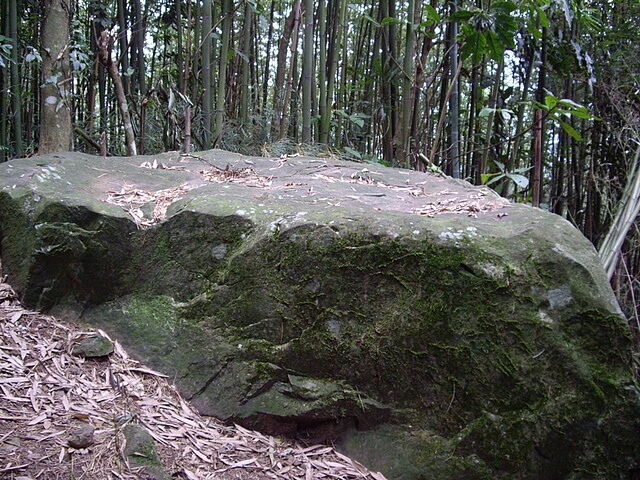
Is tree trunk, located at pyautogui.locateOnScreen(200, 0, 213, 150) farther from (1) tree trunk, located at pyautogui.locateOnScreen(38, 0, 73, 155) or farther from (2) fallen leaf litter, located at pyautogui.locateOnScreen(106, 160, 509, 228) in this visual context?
(2) fallen leaf litter, located at pyautogui.locateOnScreen(106, 160, 509, 228)

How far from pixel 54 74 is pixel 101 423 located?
245 cm

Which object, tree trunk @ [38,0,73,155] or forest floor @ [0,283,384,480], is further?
tree trunk @ [38,0,73,155]

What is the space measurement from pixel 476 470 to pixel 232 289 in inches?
42.6

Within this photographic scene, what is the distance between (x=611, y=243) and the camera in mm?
3064

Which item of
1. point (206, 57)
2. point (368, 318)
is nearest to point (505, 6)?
point (206, 57)

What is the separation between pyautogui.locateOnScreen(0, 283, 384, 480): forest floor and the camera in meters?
1.45

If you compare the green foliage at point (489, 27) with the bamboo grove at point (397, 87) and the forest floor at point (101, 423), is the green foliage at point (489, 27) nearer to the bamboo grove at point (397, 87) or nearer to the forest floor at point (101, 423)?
the bamboo grove at point (397, 87)

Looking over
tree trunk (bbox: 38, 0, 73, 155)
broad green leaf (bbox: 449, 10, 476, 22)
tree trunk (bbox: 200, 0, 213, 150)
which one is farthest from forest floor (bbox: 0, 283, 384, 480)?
broad green leaf (bbox: 449, 10, 476, 22)

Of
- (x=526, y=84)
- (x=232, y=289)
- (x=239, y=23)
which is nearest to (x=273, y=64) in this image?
(x=239, y=23)

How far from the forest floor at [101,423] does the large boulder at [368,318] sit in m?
0.07

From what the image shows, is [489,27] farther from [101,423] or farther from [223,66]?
[101,423]

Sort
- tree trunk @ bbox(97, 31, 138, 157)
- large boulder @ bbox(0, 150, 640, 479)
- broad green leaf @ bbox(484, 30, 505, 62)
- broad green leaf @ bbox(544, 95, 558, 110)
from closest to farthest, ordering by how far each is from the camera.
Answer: large boulder @ bbox(0, 150, 640, 479) → broad green leaf @ bbox(544, 95, 558, 110) → broad green leaf @ bbox(484, 30, 505, 62) → tree trunk @ bbox(97, 31, 138, 157)

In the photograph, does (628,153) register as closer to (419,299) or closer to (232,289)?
(419,299)

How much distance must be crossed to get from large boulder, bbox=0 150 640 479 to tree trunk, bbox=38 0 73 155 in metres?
1.19
